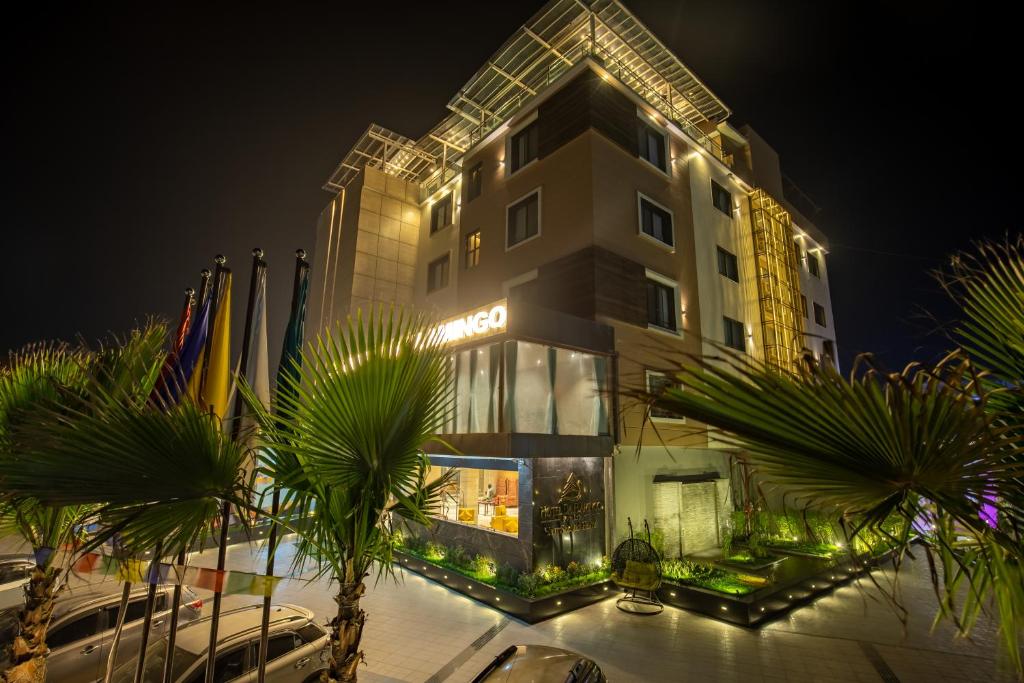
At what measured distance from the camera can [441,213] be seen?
24000 millimetres

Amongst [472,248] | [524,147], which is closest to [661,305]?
[524,147]

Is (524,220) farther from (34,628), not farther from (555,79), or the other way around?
(34,628)

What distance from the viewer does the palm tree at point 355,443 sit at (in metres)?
4.08

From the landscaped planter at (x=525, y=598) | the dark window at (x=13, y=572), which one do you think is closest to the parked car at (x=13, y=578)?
the dark window at (x=13, y=572)

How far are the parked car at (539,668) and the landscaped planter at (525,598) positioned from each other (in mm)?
4251

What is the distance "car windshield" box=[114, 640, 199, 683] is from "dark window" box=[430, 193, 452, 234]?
758 inches

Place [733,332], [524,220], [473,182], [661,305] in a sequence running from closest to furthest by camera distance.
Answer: [661,305], [524,220], [733,332], [473,182]

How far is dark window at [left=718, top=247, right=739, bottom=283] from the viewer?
19812mm

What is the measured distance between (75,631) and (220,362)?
220 inches

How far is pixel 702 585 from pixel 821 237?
2539 cm

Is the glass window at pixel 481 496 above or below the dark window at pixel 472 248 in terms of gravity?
below

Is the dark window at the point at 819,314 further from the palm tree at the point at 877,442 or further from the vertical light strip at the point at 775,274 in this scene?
the palm tree at the point at 877,442

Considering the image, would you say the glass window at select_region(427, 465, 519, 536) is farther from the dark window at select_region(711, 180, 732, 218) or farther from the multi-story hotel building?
the dark window at select_region(711, 180, 732, 218)

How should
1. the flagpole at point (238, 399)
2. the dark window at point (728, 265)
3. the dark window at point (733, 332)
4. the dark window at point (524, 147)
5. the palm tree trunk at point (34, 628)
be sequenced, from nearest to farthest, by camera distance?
1. the flagpole at point (238, 399)
2. the palm tree trunk at point (34, 628)
3. the dark window at point (524, 147)
4. the dark window at point (733, 332)
5. the dark window at point (728, 265)
